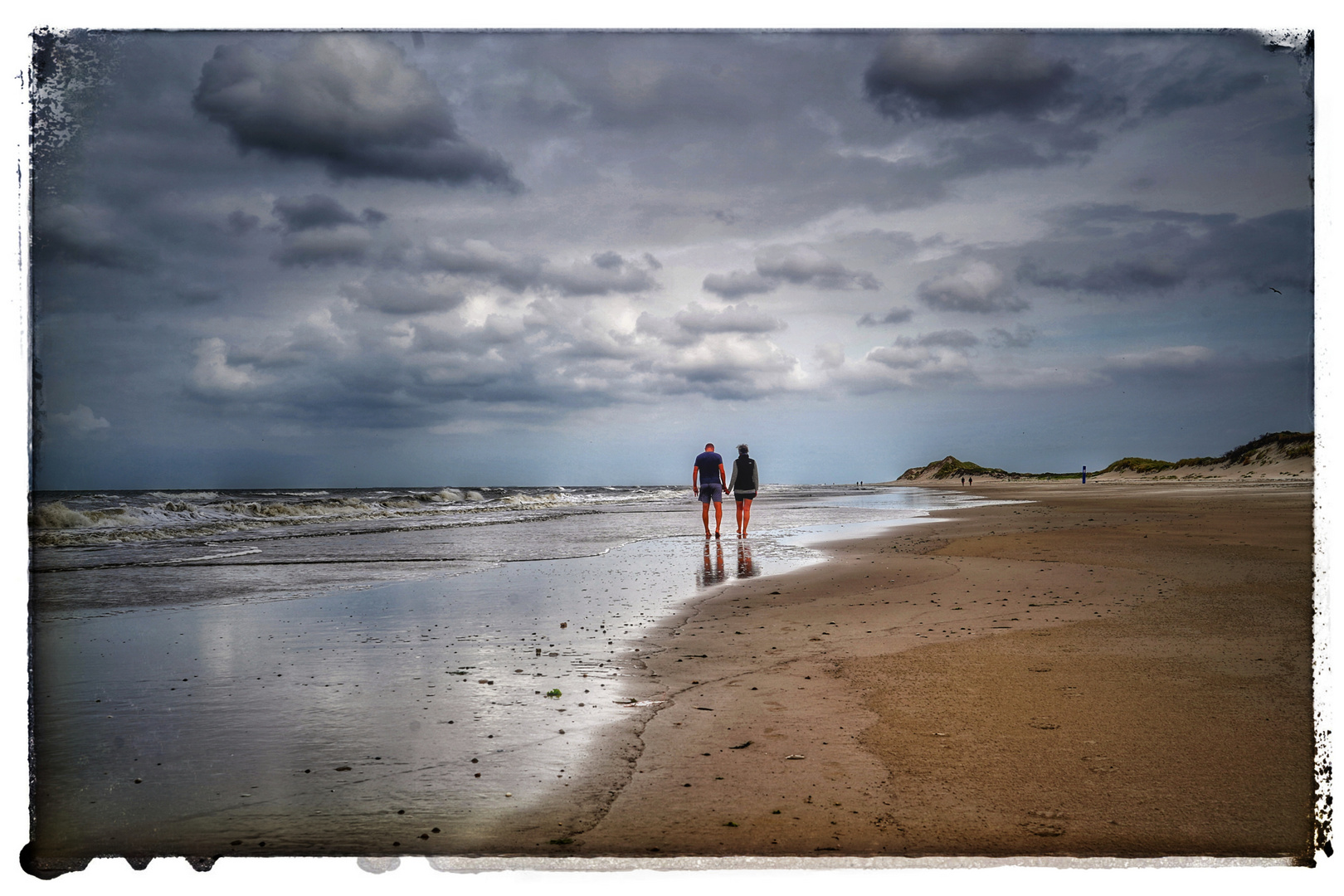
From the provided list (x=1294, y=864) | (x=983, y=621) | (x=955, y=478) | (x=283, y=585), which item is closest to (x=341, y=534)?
(x=283, y=585)

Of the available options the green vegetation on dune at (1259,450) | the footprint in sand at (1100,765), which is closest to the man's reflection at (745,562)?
the footprint in sand at (1100,765)

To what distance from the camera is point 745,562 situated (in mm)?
12016

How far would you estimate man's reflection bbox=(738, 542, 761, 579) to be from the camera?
10507 millimetres

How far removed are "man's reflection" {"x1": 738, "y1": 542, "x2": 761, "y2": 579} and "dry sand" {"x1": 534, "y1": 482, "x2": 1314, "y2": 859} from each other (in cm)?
234

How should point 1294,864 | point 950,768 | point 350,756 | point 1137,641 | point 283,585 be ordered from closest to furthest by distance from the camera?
point 1294,864 < point 950,768 < point 350,756 < point 1137,641 < point 283,585

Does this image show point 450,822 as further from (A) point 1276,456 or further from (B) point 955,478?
(B) point 955,478

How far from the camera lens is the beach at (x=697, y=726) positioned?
8.78 feet

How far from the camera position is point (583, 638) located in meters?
6.21

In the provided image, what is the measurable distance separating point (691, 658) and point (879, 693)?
1565 mm

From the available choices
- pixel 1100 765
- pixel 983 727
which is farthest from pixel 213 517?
pixel 1100 765

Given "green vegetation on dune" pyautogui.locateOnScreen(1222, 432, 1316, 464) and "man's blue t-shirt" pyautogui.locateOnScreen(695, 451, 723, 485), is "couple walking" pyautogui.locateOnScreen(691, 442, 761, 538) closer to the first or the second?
"man's blue t-shirt" pyautogui.locateOnScreen(695, 451, 723, 485)

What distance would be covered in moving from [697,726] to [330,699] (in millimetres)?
2258

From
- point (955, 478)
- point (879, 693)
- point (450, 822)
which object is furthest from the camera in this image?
point (955, 478)

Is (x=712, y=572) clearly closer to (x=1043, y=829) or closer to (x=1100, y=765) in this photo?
(x=1100, y=765)
